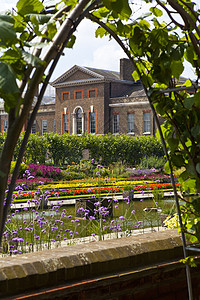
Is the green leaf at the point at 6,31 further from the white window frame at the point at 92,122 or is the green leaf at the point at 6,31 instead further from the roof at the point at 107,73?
the white window frame at the point at 92,122

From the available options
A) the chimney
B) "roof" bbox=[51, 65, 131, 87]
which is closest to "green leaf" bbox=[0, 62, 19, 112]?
"roof" bbox=[51, 65, 131, 87]

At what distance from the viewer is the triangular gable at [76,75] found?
123 ft

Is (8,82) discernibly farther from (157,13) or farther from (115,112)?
(115,112)

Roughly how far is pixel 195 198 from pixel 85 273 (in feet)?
2.45

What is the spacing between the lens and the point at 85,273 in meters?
2.47

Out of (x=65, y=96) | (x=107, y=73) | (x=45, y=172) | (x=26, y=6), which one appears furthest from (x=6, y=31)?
(x=65, y=96)

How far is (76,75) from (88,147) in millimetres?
14548

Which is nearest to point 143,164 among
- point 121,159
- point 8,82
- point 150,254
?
point 121,159

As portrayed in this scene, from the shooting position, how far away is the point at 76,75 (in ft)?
128

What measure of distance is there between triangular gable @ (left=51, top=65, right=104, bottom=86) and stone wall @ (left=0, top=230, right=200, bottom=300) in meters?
34.5

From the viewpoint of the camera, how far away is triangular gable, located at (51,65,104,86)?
37.5 m

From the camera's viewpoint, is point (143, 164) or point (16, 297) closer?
point (16, 297)

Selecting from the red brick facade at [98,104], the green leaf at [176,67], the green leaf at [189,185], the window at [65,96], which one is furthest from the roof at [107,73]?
the green leaf at [176,67]

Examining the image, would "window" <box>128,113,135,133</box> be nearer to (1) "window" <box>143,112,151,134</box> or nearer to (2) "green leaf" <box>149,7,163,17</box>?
(1) "window" <box>143,112,151,134</box>
